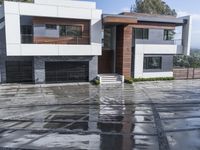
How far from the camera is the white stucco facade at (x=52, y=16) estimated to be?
20234 mm

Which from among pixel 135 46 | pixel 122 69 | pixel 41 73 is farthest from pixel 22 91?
pixel 135 46

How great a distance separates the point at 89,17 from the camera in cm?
2261

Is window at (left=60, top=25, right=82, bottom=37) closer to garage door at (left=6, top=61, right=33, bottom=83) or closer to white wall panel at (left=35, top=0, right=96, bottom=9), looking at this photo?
white wall panel at (left=35, top=0, right=96, bottom=9)

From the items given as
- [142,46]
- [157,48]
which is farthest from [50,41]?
[157,48]

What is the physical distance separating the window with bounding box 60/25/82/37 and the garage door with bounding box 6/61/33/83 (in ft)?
15.9

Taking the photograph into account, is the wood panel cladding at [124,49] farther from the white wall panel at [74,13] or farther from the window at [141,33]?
the white wall panel at [74,13]

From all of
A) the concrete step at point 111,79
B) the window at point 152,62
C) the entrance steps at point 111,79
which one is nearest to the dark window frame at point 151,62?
the window at point 152,62

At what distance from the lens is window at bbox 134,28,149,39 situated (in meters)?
25.7

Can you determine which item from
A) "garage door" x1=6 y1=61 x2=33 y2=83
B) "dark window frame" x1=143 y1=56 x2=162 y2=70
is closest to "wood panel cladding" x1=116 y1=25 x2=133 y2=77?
"dark window frame" x1=143 y1=56 x2=162 y2=70

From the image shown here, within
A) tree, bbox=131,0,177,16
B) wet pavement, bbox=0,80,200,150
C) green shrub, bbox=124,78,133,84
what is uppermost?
tree, bbox=131,0,177,16

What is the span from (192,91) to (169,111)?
25.5 feet

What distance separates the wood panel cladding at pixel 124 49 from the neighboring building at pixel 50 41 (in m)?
2.84

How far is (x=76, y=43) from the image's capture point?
2325cm

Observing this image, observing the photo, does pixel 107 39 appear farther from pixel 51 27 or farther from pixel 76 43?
pixel 51 27
